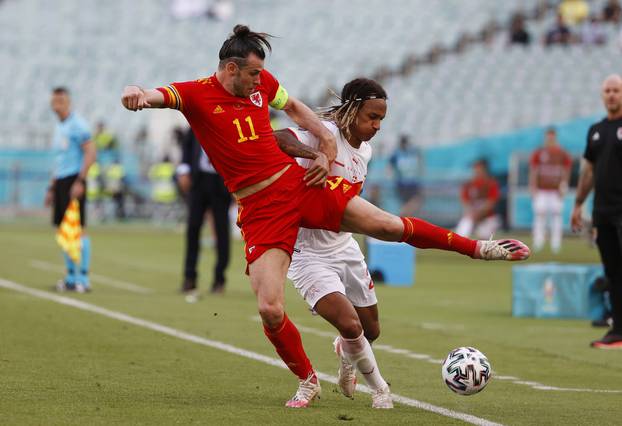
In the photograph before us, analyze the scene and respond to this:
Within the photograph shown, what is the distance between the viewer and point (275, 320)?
→ 7398 mm

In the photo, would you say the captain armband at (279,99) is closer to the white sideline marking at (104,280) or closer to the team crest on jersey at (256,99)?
the team crest on jersey at (256,99)

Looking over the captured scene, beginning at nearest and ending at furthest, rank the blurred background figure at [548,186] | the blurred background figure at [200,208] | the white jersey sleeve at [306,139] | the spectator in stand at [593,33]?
the white jersey sleeve at [306,139]
the blurred background figure at [200,208]
the blurred background figure at [548,186]
the spectator in stand at [593,33]

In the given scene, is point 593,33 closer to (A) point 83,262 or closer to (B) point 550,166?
(B) point 550,166

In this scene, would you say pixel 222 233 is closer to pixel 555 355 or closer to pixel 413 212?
pixel 555 355

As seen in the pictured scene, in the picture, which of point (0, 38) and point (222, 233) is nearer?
point (222, 233)

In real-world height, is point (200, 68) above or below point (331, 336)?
above

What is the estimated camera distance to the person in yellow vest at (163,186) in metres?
35.7

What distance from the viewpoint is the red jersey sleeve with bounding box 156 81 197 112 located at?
739cm

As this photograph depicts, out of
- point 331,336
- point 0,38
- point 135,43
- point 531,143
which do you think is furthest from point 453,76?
point 331,336

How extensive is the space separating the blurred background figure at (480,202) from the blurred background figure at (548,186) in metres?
1.44

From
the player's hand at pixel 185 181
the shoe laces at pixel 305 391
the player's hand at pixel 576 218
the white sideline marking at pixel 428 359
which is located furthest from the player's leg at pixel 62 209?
the shoe laces at pixel 305 391

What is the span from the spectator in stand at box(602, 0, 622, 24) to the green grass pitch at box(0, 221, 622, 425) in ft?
71.4

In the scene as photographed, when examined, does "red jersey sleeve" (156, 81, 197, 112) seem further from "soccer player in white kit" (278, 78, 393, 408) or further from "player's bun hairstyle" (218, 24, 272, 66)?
"soccer player in white kit" (278, 78, 393, 408)

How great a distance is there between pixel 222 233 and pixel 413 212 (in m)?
16.3
